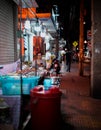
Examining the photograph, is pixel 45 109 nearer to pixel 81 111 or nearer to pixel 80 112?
pixel 80 112

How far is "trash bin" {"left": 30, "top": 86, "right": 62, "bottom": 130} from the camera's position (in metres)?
6.54

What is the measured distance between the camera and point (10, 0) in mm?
12250

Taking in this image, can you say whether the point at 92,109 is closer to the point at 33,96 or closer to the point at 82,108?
the point at 82,108

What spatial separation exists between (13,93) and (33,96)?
0.62m

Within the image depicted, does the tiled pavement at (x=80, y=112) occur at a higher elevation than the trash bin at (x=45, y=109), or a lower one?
lower

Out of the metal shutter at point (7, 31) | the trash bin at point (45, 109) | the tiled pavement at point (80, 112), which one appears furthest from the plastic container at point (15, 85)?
the metal shutter at point (7, 31)

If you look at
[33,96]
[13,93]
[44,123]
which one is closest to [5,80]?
[13,93]

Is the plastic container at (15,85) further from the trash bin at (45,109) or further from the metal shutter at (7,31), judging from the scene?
the metal shutter at (7,31)

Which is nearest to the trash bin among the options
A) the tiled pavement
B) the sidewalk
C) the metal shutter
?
the tiled pavement

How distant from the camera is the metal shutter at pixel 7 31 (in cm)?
1073

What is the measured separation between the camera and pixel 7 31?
11.7 m

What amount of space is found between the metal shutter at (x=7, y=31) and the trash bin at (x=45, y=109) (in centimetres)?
422

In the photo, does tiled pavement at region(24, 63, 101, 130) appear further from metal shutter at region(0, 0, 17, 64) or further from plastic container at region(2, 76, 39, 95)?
metal shutter at region(0, 0, 17, 64)

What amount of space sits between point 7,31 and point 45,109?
5.98m
